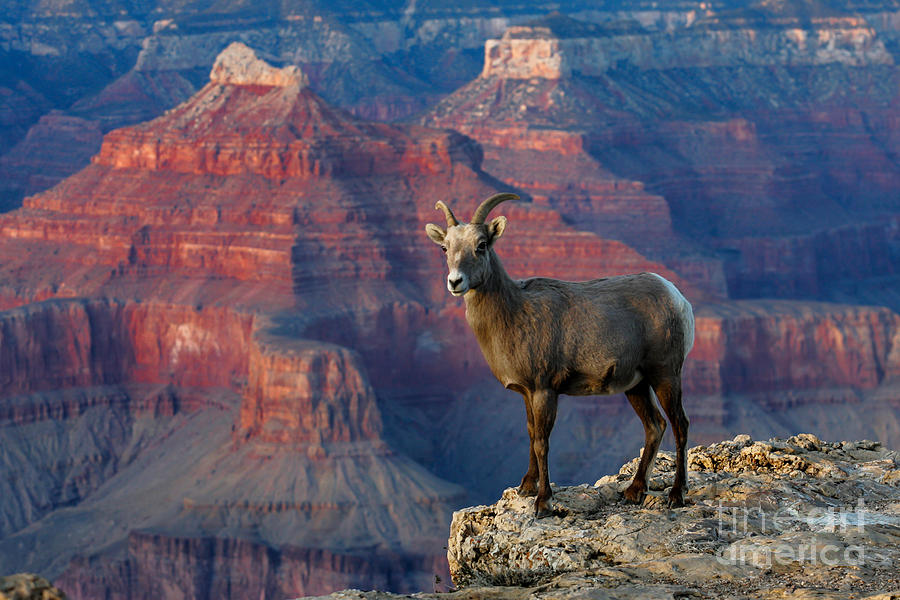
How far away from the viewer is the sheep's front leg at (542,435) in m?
22.3

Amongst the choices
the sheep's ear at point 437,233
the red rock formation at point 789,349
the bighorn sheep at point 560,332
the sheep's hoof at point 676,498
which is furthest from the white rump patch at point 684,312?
the red rock formation at point 789,349

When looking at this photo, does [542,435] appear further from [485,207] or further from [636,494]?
[485,207]

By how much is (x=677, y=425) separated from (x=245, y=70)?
100845mm

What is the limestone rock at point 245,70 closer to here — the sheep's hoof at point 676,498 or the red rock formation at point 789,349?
the red rock formation at point 789,349

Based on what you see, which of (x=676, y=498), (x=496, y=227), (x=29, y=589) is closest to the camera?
(x=29, y=589)

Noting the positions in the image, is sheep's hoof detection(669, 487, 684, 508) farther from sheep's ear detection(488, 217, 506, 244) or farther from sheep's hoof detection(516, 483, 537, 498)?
sheep's ear detection(488, 217, 506, 244)

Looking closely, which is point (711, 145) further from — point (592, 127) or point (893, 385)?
point (893, 385)

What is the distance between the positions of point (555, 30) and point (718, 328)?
234 ft

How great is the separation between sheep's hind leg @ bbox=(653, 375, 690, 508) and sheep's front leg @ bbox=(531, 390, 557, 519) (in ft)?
4.68

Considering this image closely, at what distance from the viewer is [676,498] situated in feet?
74.1

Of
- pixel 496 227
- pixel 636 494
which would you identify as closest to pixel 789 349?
pixel 636 494
